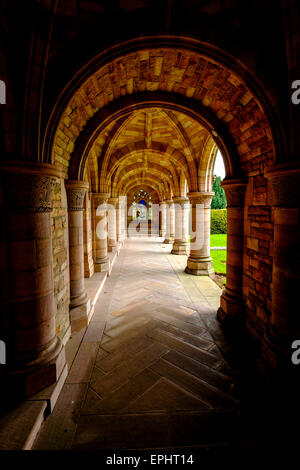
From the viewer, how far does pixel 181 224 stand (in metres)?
10.5

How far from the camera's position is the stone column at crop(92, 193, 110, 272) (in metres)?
6.74

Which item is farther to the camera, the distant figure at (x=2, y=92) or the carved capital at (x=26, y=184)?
the carved capital at (x=26, y=184)

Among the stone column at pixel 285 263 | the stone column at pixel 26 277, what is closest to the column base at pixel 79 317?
the stone column at pixel 26 277

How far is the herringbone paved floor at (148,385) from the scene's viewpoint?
6.49 ft

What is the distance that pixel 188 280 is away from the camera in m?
6.69

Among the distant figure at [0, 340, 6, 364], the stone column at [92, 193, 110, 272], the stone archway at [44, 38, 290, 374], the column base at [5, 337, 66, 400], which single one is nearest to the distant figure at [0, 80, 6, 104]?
the stone archway at [44, 38, 290, 374]

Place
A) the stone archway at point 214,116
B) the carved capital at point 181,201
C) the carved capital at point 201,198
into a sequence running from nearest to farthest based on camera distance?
the stone archway at point 214,116 → the carved capital at point 201,198 → the carved capital at point 181,201

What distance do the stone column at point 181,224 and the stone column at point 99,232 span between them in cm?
444

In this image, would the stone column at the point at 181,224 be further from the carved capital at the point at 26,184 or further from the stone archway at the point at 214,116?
the carved capital at the point at 26,184

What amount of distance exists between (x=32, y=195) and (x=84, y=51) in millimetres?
1590

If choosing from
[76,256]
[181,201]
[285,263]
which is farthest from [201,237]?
[285,263]

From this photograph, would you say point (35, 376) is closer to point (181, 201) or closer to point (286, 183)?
point (286, 183)

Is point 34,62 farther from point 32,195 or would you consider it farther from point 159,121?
point 159,121

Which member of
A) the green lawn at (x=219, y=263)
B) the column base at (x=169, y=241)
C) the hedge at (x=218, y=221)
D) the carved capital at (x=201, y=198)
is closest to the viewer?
the carved capital at (x=201, y=198)
